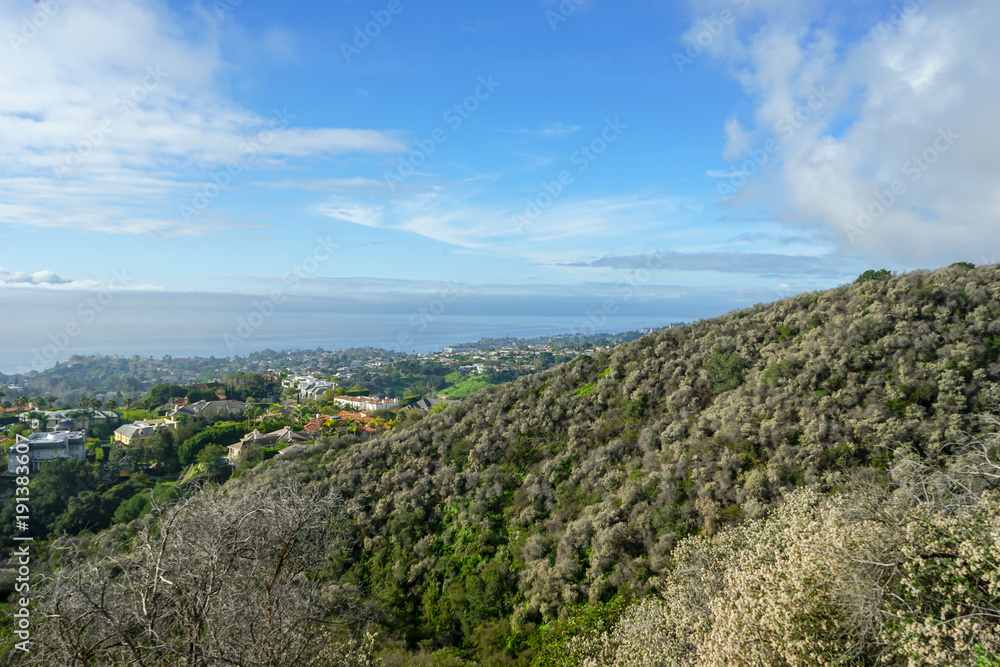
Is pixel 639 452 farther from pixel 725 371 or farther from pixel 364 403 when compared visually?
pixel 364 403

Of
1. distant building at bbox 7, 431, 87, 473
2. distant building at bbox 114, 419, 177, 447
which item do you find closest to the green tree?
distant building at bbox 114, 419, 177, 447

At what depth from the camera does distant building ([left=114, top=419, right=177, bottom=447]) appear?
38.2 meters

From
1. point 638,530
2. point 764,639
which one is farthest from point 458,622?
point 764,639

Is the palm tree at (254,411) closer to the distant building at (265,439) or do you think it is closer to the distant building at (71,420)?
the distant building at (265,439)

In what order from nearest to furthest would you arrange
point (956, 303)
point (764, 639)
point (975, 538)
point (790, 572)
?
point (975, 538), point (764, 639), point (790, 572), point (956, 303)

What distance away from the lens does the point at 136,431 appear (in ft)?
133

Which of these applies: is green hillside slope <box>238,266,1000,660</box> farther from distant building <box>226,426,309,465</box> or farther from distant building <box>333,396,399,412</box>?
distant building <box>333,396,399,412</box>

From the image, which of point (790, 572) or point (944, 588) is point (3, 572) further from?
point (944, 588)

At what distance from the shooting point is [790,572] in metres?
6.91

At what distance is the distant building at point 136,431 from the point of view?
1503 inches

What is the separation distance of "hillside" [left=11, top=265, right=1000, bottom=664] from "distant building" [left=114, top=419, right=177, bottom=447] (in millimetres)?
19986

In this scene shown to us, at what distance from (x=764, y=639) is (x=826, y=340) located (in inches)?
625

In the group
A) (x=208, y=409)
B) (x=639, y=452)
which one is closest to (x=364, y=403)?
(x=208, y=409)

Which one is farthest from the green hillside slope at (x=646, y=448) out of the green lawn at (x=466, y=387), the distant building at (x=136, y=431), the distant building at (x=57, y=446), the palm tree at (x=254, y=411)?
the green lawn at (x=466, y=387)
